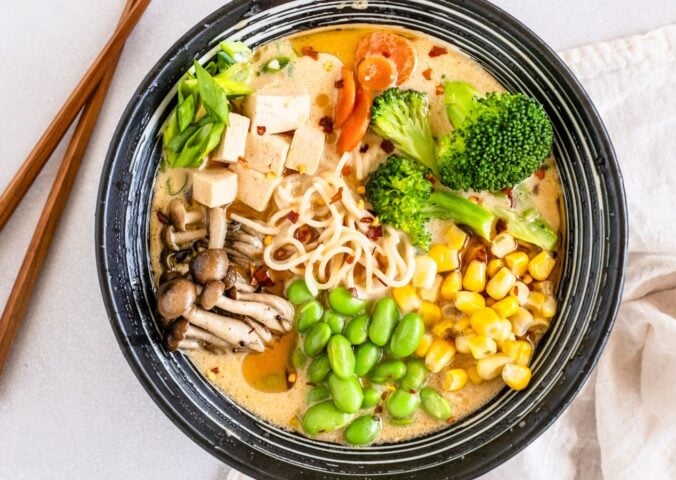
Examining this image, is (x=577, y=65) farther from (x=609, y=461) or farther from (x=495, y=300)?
(x=609, y=461)

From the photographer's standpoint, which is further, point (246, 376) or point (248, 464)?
point (246, 376)

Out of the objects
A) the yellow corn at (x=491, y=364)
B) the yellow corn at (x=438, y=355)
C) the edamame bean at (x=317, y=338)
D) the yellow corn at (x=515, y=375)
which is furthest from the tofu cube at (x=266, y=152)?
the yellow corn at (x=515, y=375)

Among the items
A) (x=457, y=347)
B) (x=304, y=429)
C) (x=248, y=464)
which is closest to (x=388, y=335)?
(x=457, y=347)

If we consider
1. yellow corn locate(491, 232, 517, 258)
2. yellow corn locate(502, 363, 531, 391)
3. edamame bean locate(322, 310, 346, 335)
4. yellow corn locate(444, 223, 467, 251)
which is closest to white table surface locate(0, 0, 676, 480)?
edamame bean locate(322, 310, 346, 335)

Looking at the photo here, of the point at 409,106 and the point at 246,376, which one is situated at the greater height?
the point at 409,106

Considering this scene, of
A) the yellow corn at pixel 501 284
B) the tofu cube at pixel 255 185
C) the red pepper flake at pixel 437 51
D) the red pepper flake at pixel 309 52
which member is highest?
the red pepper flake at pixel 437 51

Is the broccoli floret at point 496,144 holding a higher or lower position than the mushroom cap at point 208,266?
higher

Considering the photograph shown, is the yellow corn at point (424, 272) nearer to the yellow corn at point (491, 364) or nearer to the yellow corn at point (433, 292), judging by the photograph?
A: the yellow corn at point (433, 292)
